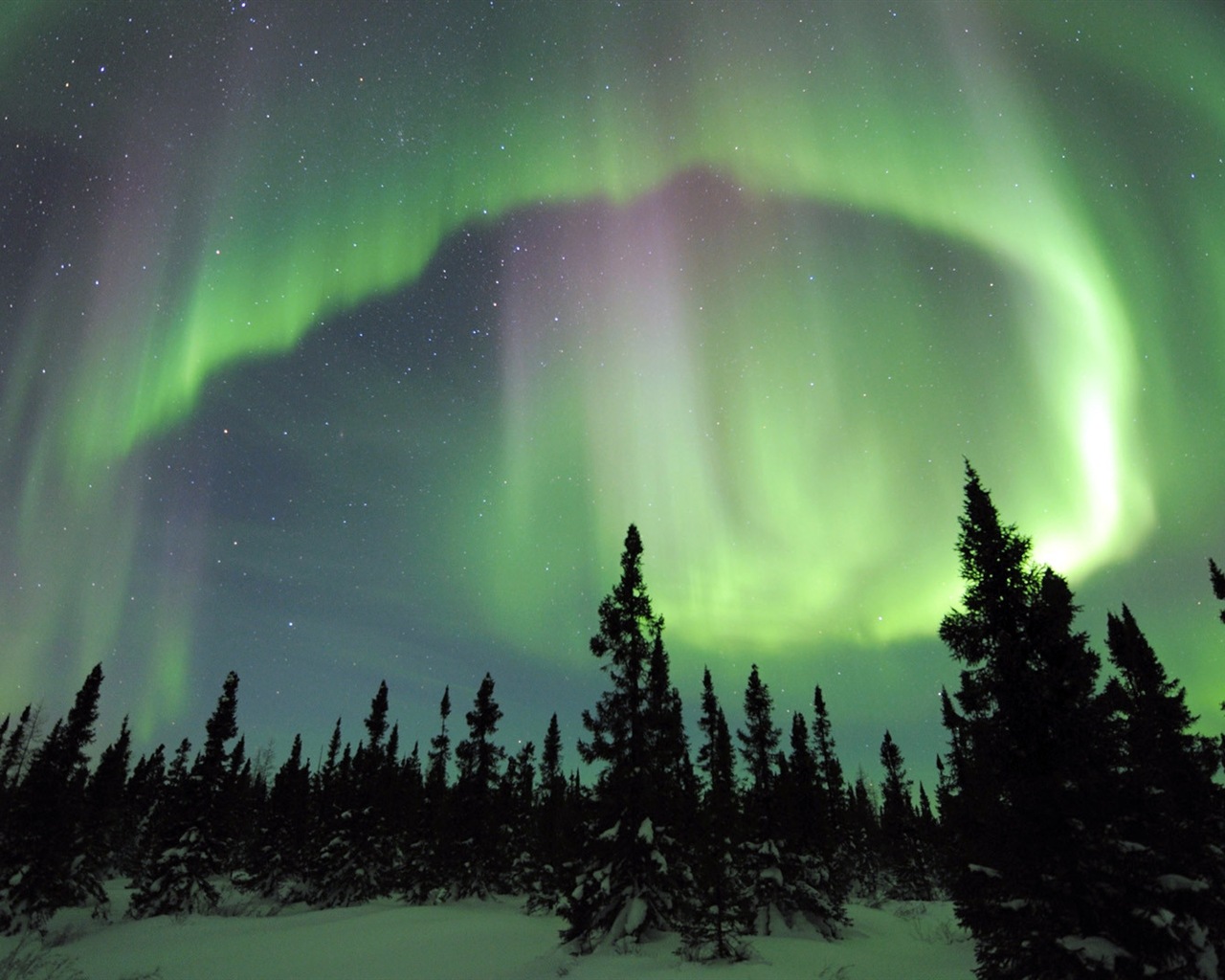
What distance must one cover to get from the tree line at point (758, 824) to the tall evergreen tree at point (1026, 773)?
2.1 inches

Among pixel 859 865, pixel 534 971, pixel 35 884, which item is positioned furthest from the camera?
pixel 859 865

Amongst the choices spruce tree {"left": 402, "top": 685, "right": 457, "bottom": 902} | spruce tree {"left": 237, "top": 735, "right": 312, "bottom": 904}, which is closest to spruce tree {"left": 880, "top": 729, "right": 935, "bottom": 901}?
spruce tree {"left": 402, "top": 685, "right": 457, "bottom": 902}

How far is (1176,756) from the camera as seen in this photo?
95.8ft

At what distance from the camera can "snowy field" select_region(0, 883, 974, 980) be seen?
734 inches

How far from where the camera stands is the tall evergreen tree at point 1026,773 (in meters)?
13.8

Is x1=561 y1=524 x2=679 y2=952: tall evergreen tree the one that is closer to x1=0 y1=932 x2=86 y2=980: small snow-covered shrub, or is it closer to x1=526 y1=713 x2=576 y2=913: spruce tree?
x1=526 y1=713 x2=576 y2=913: spruce tree

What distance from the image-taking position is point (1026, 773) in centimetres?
1519

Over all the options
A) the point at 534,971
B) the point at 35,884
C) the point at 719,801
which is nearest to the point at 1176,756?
the point at 719,801

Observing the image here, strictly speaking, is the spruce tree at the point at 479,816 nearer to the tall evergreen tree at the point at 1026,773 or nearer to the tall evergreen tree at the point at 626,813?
the tall evergreen tree at the point at 626,813

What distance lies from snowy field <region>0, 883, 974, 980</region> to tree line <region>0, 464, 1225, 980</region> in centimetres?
205

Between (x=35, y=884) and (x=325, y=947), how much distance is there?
2603 cm

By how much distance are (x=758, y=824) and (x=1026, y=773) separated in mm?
19271

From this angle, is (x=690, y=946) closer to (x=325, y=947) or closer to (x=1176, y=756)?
Answer: (x=325, y=947)

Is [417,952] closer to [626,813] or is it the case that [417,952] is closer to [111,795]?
[626,813]
